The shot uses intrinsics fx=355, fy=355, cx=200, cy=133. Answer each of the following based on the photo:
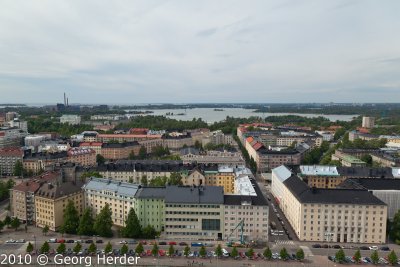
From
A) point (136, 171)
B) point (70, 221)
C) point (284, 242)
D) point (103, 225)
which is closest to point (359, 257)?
point (284, 242)

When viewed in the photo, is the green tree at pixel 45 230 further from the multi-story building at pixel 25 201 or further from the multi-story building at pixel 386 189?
the multi-story building at pixel 386 189

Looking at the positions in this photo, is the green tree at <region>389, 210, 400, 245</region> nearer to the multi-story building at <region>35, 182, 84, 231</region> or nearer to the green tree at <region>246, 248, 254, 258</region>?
the green tree at <region>246, 248, 254, 258</region>

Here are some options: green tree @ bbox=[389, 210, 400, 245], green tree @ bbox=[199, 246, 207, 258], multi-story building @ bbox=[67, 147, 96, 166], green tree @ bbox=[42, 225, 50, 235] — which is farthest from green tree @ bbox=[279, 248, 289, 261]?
multi-story building @ bbox=[67, 147, 96, 166]

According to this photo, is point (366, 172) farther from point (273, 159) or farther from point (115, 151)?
point (115, 151)

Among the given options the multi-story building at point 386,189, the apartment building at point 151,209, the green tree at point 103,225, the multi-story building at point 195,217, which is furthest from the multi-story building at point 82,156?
the multi-story building at point 386,189

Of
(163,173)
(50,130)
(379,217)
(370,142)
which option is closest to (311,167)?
(379,217)

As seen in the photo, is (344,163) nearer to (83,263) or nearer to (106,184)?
(106,184)
